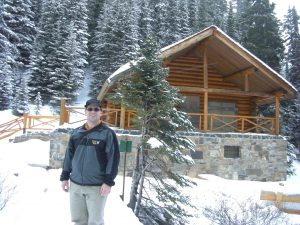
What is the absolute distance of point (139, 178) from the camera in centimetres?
932

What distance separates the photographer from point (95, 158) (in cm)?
446

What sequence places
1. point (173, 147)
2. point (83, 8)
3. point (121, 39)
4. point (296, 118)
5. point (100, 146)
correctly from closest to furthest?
point (100, 146)
point (173, 147)
point (296, 118)
point (121, 39)
point (83, 8)

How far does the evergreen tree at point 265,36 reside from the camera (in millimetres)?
26562

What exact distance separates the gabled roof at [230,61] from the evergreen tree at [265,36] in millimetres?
9824

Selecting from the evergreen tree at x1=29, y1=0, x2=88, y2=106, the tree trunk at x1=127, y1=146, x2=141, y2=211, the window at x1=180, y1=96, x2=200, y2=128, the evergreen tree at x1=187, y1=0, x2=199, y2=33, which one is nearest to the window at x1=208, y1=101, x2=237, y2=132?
the window at x1=180, y1=96, x2=200, y2=128

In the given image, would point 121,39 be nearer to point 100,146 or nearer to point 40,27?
point 40,27

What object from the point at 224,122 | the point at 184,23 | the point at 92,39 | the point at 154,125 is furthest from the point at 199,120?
the point at 184,23

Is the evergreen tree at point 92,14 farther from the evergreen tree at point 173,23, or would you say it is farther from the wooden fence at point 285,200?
the wooden fence at point 285,200

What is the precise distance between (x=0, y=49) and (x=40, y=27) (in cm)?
896

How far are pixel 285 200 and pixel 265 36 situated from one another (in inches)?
744

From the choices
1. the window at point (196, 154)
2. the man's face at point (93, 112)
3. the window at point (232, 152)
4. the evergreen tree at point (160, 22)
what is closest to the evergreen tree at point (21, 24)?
the evergreen tree at point (160, 22)

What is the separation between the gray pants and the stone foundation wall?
9047 millimetres

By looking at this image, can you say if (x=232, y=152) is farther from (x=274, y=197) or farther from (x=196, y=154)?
(x=274, y=197)

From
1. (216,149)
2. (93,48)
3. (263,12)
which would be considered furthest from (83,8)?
(216,149)
